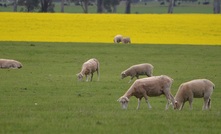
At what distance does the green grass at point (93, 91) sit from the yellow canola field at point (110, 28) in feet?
13.1

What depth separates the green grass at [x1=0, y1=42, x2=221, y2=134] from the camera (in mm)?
14828

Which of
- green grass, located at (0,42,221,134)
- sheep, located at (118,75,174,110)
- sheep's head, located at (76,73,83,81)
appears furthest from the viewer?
sheep's head, located at (76,73,83,81)

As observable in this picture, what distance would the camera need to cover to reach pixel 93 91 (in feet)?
81.7

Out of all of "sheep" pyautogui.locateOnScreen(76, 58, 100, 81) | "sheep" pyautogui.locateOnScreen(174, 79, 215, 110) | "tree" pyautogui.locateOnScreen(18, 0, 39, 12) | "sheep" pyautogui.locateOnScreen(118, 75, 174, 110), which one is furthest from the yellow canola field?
"tree" pyautogui.locateOnScreen(18, 0, 39, 12)

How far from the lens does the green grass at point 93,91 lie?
584 inches

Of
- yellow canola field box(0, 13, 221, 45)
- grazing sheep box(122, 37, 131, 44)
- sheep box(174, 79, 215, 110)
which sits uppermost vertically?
sheep box(174, 79, 215, 110)

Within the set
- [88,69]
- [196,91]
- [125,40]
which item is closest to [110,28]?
[125,40]

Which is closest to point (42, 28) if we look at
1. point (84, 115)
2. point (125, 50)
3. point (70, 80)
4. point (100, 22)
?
point (100, 22)

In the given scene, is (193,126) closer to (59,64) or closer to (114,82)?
(114,82)

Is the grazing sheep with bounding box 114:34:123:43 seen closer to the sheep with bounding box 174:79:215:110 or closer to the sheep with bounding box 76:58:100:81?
the sheep with bounding box 76:58:100:81

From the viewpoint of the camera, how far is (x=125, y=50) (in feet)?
148

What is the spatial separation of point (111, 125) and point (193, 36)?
38.9 meters

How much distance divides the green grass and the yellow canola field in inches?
158

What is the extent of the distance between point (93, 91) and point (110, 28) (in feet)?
104
